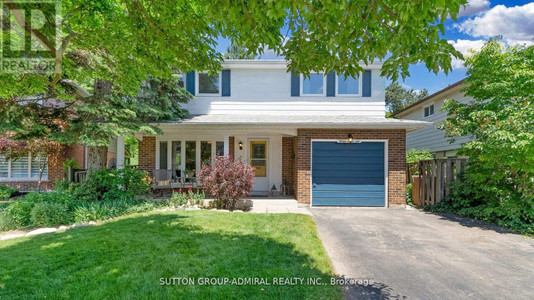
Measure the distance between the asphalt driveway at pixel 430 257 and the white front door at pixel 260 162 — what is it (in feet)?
14.1

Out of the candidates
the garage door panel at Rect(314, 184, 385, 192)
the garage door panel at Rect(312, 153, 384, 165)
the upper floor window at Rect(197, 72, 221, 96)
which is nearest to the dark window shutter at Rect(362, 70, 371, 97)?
the garage door panel at Rect(312, 153, 384, 165)

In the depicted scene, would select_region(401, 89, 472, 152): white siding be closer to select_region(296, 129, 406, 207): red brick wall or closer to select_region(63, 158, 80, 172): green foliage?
select_region(296, 129, 406, 207): red brick wall

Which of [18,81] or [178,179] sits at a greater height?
[18,81]

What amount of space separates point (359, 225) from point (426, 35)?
5116 mm

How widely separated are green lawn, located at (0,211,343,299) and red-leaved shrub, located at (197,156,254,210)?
5.58 feet

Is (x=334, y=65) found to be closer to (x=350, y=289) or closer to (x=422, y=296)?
(x=350, y=289)

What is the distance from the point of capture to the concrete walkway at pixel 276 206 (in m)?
7.81

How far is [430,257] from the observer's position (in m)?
4.34

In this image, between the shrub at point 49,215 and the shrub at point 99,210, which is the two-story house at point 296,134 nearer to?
the shrub at point 99,210

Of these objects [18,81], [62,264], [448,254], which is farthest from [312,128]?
[18,81]

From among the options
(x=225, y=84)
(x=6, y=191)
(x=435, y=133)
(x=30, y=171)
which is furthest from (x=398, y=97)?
(x=6, y=191)

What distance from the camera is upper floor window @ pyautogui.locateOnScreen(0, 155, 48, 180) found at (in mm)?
11712

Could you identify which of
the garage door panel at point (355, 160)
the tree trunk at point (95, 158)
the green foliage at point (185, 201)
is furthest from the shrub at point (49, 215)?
the garage door panel at point (355, 160)

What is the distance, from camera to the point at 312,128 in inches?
351
